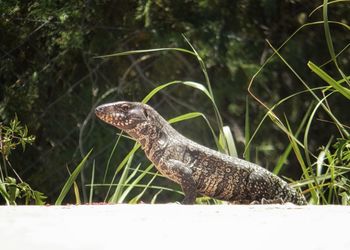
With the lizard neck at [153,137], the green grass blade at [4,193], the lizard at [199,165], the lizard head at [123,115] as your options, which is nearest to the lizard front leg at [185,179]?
the lizard at [199,165]

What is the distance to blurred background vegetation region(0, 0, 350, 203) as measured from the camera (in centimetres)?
529

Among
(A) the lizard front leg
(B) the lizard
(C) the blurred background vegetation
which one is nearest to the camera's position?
(A) the lizard front leg

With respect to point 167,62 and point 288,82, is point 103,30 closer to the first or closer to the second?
point 167,62

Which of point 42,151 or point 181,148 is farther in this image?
point 42,151

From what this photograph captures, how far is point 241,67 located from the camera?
5.31 m

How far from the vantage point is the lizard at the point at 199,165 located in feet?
10.3

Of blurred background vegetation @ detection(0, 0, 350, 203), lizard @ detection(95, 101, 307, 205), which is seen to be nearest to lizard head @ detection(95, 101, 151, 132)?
lizard @ detection(95, 101, 307, 205)

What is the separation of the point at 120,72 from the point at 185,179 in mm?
2642

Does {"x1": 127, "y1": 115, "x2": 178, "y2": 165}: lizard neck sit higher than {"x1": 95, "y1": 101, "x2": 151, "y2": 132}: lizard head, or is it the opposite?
{"x1": 95, "y1": 101, "x2": 151, "y2": 132}: lizard head

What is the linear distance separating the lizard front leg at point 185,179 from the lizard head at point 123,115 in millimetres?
260
